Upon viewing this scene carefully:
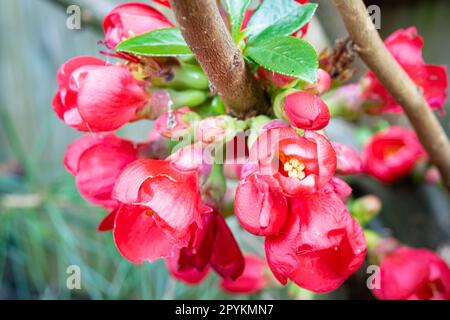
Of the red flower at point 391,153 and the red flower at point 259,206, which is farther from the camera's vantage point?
the red flower at point 391,153

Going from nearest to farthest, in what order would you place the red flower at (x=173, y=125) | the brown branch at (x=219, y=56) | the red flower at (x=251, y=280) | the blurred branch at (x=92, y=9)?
the brown branch at (x=219, y=56), the red flower at (x=173, y=125), the red flower at (x=251, y=280), the blurred branch at (x=92, y=9)

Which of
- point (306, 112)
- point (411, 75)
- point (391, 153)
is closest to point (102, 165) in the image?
point (306, 112)

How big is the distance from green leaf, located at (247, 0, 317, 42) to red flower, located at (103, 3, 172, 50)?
0.07 m

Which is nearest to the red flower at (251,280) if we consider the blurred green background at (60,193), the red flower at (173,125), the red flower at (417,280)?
the blurred green background at (60,193)

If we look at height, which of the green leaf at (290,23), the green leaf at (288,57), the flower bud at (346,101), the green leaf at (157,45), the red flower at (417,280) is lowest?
the red flower at (417,280)

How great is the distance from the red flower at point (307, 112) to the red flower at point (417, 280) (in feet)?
0.73

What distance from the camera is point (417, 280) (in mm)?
493

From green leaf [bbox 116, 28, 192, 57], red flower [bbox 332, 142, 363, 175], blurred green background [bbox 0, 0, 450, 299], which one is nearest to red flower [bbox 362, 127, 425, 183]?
blurred green background [bbox 0, 0, 450, 299]

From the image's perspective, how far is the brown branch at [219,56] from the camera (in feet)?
0.93

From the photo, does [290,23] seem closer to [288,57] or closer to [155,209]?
[288,57]

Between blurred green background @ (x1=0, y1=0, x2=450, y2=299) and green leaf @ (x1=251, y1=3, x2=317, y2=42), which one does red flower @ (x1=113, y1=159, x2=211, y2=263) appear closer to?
green leaf @ (x1=251, y1=3, x2=317, y2=42)

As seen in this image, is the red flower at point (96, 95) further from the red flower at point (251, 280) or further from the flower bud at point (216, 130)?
the red flower at point (251, 280)
